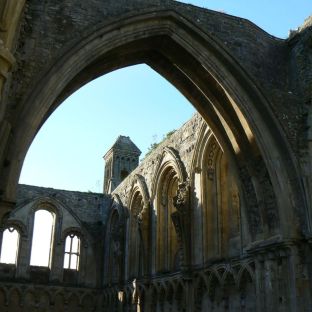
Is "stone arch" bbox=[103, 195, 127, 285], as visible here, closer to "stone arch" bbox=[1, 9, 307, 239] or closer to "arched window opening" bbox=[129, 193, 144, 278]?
"arched window opening" bbox=[129, 193, 144, 278]

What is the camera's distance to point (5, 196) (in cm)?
A: 607

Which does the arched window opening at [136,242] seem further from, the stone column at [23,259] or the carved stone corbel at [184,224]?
the stone column at [23,259]

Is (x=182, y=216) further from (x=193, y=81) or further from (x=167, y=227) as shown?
(x=193, y=81)

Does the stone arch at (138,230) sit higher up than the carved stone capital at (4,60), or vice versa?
the stone arch at (138,230)

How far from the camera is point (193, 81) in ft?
29.9

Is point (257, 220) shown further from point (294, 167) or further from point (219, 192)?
point (219, 192)

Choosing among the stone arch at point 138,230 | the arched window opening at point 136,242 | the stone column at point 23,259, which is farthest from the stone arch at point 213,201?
the stone column at point 23,259

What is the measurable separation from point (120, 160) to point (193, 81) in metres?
13.4

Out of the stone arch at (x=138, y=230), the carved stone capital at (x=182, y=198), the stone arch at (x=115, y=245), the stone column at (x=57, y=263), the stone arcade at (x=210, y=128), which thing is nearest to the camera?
the stone arcade at (x=210, y=128)

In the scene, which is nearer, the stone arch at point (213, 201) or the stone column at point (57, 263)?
the stone arch at point (213, 201)

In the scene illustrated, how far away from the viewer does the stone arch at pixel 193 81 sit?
23.7 ft

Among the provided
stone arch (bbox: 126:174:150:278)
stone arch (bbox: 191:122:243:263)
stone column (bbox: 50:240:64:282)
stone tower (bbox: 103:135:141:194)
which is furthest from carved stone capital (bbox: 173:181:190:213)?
stone tower (bbox: 103:135:141:194)

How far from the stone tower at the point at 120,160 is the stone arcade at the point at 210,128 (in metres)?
9.07

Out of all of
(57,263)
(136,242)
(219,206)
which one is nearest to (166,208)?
(136,242)
